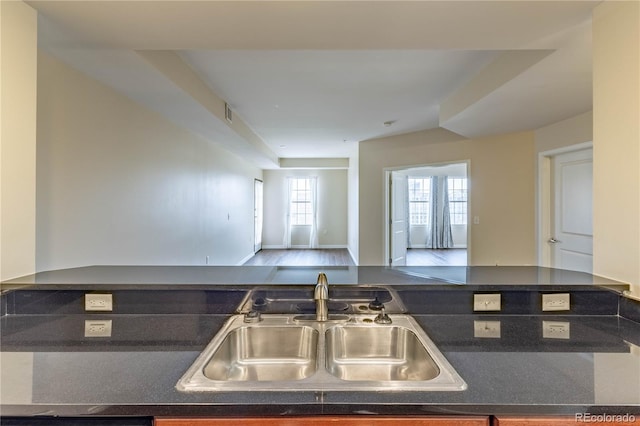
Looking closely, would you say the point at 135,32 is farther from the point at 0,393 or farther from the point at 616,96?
the point at 616,96

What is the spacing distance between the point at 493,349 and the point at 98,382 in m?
1.21

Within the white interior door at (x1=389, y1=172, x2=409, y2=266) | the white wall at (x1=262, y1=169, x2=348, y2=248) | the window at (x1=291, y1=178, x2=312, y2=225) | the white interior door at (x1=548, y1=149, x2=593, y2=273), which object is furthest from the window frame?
the white interior door at (x1=548, y1=149, x2=593, y2=273)

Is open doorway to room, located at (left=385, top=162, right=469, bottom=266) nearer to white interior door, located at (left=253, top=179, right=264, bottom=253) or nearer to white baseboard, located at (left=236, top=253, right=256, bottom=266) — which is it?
white interior door, located at (left=253, top=179, right=264, bottom=253)

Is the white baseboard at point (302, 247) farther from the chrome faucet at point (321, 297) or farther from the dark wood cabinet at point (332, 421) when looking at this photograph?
the dark wood cabinet at point (332, 421)

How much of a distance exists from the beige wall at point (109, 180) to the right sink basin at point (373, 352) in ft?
5.94

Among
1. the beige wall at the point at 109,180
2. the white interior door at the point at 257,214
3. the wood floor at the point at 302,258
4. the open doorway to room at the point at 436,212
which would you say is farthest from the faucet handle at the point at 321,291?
the open doorway to room at the point at 436,212

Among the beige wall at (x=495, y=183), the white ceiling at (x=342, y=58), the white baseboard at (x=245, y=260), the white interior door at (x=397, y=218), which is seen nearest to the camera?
the white ceiling at (x=342, y=58)

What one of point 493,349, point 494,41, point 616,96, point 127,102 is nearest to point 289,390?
point 493,349

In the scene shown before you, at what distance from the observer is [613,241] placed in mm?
1341

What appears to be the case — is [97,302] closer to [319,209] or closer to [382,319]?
[382,319]

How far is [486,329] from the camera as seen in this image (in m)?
1.21

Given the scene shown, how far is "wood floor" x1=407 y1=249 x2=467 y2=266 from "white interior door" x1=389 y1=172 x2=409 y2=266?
1338 mm

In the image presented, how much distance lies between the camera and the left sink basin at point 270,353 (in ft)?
3.99

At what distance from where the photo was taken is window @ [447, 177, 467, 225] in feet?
29.9
